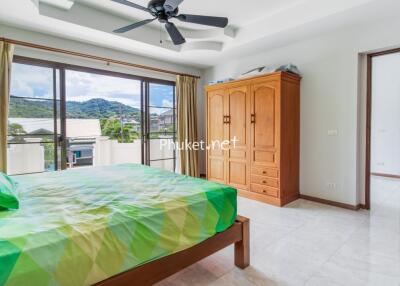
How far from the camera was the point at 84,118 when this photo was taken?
409 centimetres

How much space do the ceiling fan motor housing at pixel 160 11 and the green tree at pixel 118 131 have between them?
8.63 feet

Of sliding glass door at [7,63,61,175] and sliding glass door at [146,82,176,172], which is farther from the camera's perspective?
sliding glass door at [146,82,176,172]

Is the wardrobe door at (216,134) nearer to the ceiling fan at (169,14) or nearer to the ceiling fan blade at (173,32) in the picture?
the ceiling fan blade at (173,32)

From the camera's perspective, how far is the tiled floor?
1829 mm

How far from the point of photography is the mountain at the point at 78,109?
3.36 metres

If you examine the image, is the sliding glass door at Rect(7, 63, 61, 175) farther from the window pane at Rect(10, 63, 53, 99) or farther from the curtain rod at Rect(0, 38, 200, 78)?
the curtain rod at Rect(0, 38, 200, 78)

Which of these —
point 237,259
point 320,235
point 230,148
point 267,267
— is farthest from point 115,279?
point 230,148

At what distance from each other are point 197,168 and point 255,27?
2956 mm

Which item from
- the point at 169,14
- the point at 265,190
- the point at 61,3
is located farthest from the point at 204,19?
the point at 265,190

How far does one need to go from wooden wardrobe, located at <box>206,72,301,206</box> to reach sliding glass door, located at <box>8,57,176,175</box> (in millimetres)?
1349

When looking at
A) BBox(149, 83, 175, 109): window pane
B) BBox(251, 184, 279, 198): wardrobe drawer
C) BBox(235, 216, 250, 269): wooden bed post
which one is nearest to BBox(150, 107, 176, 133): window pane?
BBox(149, 83, 175, 109): window pane

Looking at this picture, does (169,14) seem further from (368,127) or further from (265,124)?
(368,127)

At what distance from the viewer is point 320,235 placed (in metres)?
2.54

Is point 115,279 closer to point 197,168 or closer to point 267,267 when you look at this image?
point 267,267
